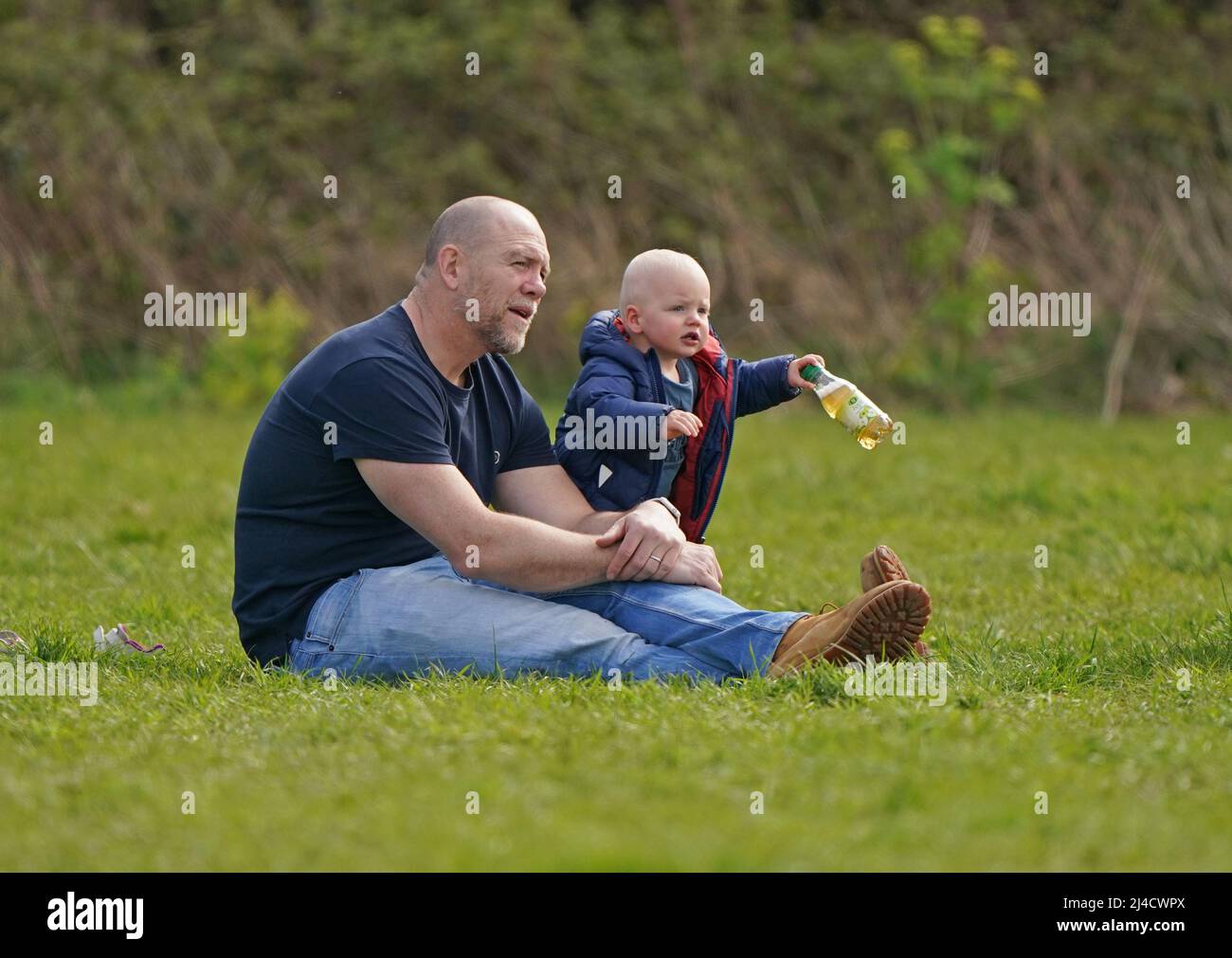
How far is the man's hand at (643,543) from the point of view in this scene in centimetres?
479

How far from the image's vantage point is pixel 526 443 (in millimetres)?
5316

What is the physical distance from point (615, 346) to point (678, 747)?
1.68 metres

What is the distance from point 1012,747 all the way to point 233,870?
1839 millimetres

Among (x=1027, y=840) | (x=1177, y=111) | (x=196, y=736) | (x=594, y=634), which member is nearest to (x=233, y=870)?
(x=196, y=736)

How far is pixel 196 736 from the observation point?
4.11 m

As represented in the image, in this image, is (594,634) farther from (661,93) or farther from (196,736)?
(661,93)

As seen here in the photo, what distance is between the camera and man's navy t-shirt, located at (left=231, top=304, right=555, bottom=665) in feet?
15.4

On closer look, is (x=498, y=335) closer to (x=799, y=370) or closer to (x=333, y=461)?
(x=333, y=461)

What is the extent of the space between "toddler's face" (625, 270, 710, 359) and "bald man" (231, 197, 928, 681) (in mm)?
352
